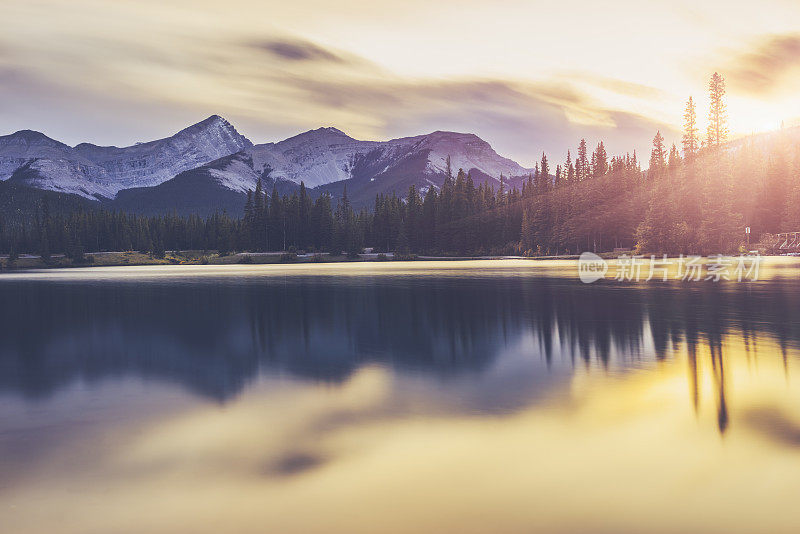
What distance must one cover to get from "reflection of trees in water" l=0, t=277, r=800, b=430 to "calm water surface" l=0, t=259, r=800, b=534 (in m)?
0.21

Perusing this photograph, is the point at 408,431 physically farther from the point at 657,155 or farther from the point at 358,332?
the point at 657,155

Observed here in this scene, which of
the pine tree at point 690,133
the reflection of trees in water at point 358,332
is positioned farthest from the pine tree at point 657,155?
the reflection of trees in water at point 358,332

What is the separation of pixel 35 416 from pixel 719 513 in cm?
1486

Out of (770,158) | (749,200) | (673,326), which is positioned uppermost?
(770,158)

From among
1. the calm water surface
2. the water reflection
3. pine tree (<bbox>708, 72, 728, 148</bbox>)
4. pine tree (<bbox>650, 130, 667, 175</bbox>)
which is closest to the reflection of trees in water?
the water reflection

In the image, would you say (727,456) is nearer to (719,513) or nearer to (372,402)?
(719,513)

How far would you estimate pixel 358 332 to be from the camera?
2809cm

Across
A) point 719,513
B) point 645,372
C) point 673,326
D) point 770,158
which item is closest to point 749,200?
point 770,158

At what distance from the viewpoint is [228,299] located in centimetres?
4953

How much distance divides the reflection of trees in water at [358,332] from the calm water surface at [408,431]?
0.21m

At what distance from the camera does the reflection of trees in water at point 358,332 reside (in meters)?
19.7

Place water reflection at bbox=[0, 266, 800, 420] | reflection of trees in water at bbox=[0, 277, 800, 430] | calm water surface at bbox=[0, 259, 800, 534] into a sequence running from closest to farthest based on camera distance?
calm water surface at bbox=[0, 259, 800, 534], water reflection at bbox=[0, 266, 800, 420], reflection of trees in water at bbox=[0, 277, 800, 430]

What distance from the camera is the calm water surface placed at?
8031 mm

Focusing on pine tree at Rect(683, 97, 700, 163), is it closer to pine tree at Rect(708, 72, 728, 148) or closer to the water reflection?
pine tree at Rect(708, 72, 728, 148)
